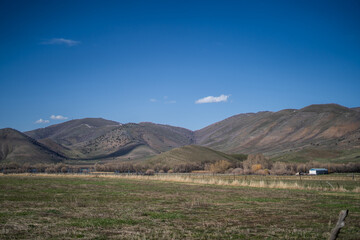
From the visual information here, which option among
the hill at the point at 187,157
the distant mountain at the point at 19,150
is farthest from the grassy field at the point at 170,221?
the distant mountain at the point at 19,150

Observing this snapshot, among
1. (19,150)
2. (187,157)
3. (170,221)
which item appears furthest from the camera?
(19,150)

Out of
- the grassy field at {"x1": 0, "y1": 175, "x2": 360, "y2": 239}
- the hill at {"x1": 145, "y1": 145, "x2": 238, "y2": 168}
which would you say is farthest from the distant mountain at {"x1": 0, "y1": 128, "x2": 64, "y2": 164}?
the grassy field at {"x1": 0, "y1": 175, "x2": 360, "y2": 239}

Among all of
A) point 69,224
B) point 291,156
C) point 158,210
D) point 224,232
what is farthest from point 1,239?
point 291,156

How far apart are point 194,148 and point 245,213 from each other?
153 m

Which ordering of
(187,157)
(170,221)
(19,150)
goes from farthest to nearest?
(19,150) < (187,157) < (170,221)

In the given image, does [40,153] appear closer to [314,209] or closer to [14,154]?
[14,154]

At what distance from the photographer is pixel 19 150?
548ft

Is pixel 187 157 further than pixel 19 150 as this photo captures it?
No

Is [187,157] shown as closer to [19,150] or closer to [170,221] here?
[19,150]

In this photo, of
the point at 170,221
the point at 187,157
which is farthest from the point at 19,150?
the point at 170,221

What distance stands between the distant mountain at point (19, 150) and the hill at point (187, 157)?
188ft

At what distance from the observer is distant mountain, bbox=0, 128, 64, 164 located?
158500mm

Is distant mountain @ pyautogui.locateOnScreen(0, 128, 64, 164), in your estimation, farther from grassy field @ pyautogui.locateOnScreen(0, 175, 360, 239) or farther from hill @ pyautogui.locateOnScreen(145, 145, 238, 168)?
grassy field @ pyautogui.locateOnScreen(0, 175, 360, 239)

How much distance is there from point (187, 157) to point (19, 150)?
277 ft
